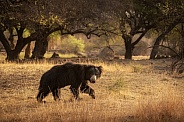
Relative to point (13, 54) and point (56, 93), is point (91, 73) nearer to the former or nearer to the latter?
point (56, 93)

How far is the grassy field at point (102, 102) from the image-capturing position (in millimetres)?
7598

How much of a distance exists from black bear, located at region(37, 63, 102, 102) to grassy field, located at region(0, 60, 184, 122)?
0.98 ft

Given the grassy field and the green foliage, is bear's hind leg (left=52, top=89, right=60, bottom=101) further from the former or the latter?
the green foliage

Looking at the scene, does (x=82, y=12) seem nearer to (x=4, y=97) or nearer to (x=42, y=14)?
(x=42, y=14)

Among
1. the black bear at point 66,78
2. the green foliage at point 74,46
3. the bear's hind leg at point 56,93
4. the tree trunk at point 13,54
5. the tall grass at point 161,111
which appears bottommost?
the tall grass at point 161,111

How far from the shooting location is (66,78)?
32.7 ft

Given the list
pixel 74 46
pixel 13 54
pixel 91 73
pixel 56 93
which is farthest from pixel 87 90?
pixel 74 46

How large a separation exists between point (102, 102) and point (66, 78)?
4.21 ft

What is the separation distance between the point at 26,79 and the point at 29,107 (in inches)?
190

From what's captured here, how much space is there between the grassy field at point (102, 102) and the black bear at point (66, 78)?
299 millimetres

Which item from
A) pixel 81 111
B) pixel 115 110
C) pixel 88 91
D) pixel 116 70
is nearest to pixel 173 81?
pixel 116 70

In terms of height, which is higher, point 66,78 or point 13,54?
point 13,54

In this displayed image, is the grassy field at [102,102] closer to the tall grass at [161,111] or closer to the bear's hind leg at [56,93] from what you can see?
the tall grass at [161,111]

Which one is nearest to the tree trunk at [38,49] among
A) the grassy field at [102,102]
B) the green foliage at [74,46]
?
the grassy field at [102,102]
